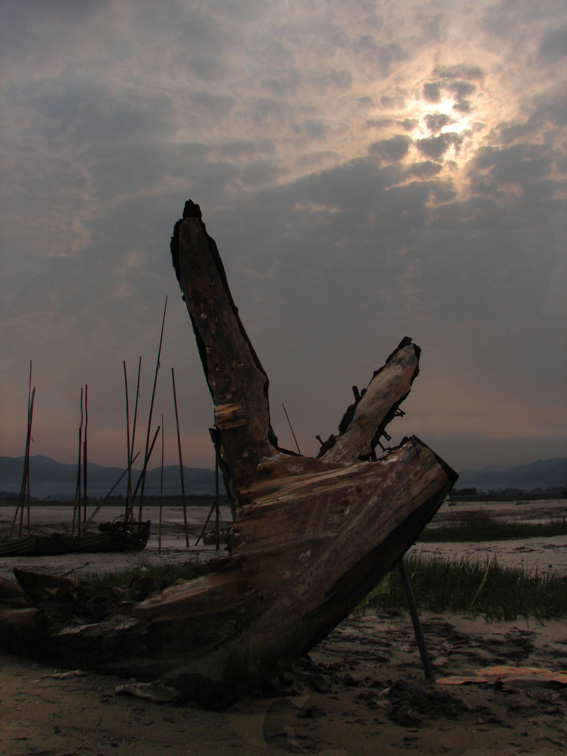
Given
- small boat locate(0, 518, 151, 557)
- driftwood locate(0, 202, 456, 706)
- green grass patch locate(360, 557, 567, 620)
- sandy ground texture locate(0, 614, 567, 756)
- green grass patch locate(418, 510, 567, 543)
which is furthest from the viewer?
green grass patch locate(418, 510, 567, 543)

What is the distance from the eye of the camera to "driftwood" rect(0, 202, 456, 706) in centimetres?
246

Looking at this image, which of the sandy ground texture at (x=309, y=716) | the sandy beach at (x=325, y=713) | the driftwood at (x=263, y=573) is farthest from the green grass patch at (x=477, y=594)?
the driftwood at (x=263, y=573)

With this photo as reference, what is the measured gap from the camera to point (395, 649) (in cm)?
394

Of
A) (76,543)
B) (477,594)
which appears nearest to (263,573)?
(477,594)

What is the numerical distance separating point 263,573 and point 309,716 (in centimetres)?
70

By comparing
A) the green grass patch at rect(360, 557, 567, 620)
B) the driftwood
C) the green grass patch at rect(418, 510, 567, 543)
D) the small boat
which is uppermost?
the driftwood

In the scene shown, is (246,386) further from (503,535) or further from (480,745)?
(503,535)

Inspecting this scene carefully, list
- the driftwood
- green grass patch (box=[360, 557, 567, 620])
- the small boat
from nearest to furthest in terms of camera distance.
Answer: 1. the driftwood
2. green grass patch (box=[360, 557, 567, 620])
3. the small boat

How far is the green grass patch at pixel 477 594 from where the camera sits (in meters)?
4.90

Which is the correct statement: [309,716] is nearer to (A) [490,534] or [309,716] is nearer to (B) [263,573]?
(B) [263,573]

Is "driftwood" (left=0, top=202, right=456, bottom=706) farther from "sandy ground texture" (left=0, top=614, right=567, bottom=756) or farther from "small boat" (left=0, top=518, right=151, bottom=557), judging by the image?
"small boat" (left=0, top=518, right=151, bottom=557)

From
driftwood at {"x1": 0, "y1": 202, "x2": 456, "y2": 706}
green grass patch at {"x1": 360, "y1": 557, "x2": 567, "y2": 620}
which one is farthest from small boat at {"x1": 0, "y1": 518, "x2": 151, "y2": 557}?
driftwood at {"x1": 0, "y1": 202, "x2": 456, "y2": 706}

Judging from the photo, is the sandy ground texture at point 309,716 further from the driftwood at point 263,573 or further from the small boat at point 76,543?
the small boat at point 76,543

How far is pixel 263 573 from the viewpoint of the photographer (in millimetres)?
2529
